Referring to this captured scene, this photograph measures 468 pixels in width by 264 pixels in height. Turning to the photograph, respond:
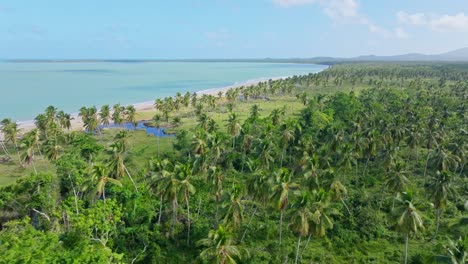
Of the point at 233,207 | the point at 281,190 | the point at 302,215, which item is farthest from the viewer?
the point at 233,207

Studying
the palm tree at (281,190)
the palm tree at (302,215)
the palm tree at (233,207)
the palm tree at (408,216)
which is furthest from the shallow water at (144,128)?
the palm tree at (408,216)

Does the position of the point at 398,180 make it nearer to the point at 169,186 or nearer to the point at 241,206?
the point at 241,206

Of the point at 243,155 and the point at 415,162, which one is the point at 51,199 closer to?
the point at 243,155

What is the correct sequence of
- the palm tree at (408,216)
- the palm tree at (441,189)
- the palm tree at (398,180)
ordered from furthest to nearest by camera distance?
the palm tree at (398,180) < the palm tree at (441,189) < the palm tree at (408,216)

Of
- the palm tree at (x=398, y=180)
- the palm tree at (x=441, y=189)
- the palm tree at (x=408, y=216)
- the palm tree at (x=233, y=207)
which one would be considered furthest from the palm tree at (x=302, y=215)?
the palm tree at (x=441, y=189)

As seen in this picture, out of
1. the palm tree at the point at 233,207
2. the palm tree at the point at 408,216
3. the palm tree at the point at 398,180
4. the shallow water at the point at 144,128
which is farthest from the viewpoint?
the shallow water at the point at 144,128

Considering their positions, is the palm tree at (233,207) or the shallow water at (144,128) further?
the shallow water at (144,128)

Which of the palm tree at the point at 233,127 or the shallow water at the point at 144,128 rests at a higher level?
the palm tree at the point at 233,127

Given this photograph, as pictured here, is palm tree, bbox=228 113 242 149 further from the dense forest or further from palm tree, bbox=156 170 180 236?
palm tree, bbox=156 170 180 236

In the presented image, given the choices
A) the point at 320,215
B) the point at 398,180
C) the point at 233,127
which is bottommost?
the point at 398,180

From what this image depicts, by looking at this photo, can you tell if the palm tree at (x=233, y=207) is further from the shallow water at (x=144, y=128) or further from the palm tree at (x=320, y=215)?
the shallow water at (x=144, y=128)

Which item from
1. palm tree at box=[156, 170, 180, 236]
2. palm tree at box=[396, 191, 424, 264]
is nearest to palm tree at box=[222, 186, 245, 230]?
palm tree at box=[156, 170, 180, 236]

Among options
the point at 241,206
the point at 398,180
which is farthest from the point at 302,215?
the point at 398,180
